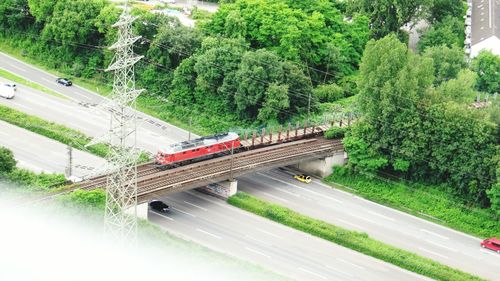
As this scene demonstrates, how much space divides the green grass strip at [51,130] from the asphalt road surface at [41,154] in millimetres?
470

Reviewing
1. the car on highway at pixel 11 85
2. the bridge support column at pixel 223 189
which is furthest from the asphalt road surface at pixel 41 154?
the bridge support column at pixel 223 189

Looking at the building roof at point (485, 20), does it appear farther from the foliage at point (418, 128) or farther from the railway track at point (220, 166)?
the railway track at point (220, 166)

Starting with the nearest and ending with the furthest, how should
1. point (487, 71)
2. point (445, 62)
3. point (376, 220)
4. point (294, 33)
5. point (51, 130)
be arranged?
point (376, 220) → point (51, 130) → point (445, 62) → point (294, 33) → point (487, 71)

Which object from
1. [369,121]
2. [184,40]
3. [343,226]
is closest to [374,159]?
[369,121]

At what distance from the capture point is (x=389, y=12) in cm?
9362

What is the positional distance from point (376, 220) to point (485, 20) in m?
46.1

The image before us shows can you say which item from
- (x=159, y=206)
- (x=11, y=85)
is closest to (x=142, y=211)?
(x=159, y=206)

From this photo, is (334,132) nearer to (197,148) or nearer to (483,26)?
(197,148)

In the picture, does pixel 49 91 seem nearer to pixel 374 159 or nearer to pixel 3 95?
pixel 3 95

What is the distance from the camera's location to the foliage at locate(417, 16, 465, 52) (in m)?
92.8

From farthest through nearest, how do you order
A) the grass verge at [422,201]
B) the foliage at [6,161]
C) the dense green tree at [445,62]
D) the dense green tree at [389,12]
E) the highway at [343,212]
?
the dense green tree at [389,12], the dense green tree at [445,62], the grass verge at [422,201], the foliage at [6,161], the highway at [343,212]

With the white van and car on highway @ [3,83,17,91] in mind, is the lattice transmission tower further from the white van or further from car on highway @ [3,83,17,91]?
car on highway @ [3,83,17,91]

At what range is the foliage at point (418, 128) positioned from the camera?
67.5 m

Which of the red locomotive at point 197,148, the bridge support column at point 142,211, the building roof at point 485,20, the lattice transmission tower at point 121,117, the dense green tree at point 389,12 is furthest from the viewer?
the building roof at point 485,20
